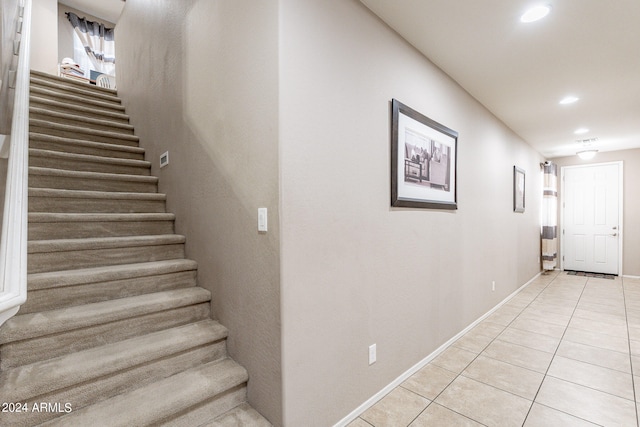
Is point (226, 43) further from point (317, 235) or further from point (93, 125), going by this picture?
point (93, 125)

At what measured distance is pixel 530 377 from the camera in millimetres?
2318

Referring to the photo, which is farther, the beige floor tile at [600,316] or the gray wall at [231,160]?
the beige floor tile at [600,316]

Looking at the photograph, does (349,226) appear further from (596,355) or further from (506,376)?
(596,355)

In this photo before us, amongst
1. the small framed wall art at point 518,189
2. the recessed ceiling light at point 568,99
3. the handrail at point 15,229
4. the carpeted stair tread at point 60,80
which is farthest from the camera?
the small framed wall art at point 518,189

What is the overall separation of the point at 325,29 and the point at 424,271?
72.2 inches

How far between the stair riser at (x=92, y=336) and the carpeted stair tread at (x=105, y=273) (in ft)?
0.96

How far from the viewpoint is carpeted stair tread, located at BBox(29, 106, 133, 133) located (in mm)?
2856

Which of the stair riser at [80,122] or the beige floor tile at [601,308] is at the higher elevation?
the stair riser at [80,122]

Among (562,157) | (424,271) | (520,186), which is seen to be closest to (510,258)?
(520,186)

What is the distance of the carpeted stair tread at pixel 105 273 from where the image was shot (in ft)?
5.43

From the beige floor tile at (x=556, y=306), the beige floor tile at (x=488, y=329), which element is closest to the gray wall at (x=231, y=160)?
the beige floor tile at (x=488, y=329)

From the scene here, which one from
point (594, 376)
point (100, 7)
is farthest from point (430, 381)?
point (100, 7)

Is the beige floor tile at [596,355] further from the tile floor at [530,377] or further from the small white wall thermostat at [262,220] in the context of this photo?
the small white wall thermostat at [262,220]

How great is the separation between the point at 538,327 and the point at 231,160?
3.59 metres
